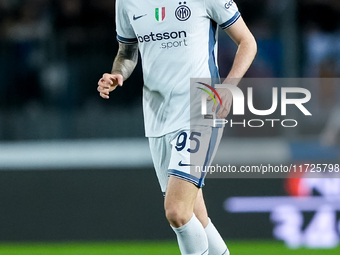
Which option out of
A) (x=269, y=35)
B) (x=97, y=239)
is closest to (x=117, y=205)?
(x=97, y=239)

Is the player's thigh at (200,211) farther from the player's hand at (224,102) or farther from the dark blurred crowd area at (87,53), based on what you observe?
the dark blurred crowd area at (87,53)

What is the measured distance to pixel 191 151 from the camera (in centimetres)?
324

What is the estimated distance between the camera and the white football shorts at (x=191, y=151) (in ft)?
10.5

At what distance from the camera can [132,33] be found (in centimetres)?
370

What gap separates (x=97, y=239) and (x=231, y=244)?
1.30 meters

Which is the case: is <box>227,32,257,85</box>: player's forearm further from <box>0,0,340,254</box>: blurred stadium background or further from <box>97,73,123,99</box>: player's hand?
<box>0,0,340,254</box>: blurred stadium background

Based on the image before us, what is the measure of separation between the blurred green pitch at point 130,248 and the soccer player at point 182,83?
232 cm

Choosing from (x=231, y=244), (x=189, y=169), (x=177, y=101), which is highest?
(x=177, y=101)

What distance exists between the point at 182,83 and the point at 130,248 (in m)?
2.97

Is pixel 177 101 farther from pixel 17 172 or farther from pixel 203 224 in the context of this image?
pixel 17 172

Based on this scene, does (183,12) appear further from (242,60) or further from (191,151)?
(191,151)

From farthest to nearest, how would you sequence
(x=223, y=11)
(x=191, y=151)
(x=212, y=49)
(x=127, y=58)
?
1. (x=127, y=58)
2. (x=212, y=49)
3. (x=223, y=11)
4. (x=191, y=151)

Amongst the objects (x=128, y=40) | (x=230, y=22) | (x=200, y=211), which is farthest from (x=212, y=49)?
(x=200, y=211)

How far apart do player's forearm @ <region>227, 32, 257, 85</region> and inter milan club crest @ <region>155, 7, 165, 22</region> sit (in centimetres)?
44
